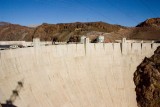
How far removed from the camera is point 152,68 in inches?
1464

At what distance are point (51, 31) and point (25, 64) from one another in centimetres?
5491

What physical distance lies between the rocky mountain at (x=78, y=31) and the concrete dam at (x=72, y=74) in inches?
625

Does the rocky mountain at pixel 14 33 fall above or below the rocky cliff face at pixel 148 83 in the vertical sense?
above

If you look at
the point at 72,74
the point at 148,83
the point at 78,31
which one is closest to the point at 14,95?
the point at 72,74

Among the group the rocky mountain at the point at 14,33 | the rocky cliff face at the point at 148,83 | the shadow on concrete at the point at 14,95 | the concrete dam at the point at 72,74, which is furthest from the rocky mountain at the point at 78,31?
the shadow on concrete at the point at 14,95

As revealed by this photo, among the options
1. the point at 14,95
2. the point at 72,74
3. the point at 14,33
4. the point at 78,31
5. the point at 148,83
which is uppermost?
the point at 14,33

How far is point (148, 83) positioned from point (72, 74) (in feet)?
46.2

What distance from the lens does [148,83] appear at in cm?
3591

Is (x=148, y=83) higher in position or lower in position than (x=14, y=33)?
lower

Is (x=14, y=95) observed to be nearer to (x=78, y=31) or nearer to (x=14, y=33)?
(x=78, y=31)

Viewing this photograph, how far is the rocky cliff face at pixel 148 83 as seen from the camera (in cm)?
3525

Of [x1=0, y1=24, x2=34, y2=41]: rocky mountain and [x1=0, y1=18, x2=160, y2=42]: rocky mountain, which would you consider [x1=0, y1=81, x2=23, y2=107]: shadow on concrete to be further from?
[x1=0, y1=24, x2=34, y2=41]: rocky mountain

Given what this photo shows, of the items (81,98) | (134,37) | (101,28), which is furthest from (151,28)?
(81,98)

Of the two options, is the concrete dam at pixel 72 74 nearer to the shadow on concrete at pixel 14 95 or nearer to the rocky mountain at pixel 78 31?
the shadow on concrete at pixel 14 95
